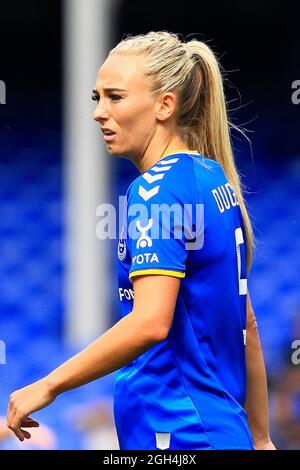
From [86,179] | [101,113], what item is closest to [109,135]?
[101,113]

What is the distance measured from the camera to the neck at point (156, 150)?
194 centimetres

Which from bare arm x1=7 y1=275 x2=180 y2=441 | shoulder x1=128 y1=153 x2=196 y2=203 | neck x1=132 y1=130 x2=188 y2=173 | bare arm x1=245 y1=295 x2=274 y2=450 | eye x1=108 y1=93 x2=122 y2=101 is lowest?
bare arm x1=245 y1=295 x2=274 y2=450

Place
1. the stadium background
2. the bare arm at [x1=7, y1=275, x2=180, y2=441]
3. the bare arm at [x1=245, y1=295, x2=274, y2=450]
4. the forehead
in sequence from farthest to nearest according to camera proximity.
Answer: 1. the stadium background
2. the bare arm at [x1=245, y1=295, x2=274, y2=450]
3. the forehead
4. the bare arm at [x1=7, y1=275, x2=180, y2=441]

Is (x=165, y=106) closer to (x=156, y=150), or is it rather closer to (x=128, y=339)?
(x=156, y=150)

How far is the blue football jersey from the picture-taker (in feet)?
5.86

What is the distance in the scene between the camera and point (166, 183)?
1804 millimetres

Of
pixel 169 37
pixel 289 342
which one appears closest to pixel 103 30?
pixel 289 342

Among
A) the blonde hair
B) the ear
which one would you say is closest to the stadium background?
the blonde hair

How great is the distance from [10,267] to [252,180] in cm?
168

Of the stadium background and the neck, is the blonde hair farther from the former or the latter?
the stadium background

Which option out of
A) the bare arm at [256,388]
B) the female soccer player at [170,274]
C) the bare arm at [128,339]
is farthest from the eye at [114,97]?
the bare arm at [256,388]

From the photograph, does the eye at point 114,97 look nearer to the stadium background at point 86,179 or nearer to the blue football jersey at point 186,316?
the blue football jersey at point 186,316

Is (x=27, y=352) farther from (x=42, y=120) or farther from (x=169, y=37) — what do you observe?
(x=169, y=37)

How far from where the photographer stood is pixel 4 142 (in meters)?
6.73
